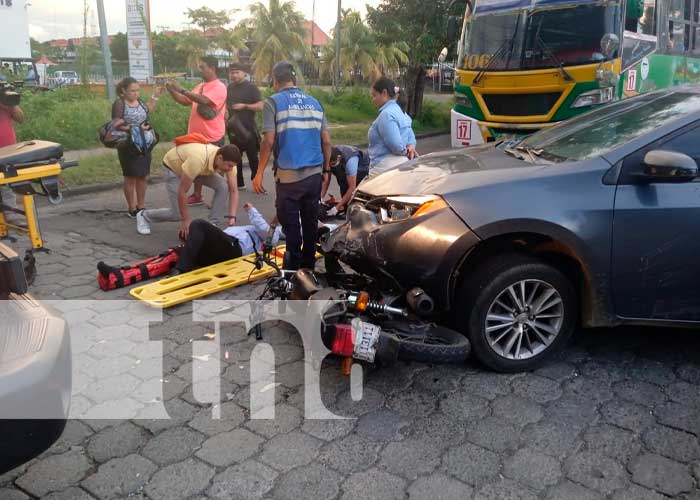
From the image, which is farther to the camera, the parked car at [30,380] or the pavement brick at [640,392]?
the pavement brick at [640,392]

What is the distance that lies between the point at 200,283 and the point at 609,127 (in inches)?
122

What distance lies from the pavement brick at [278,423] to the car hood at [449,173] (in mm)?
1391

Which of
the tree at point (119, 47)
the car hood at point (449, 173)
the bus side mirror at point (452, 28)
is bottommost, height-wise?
the car hood at point (449, 173)

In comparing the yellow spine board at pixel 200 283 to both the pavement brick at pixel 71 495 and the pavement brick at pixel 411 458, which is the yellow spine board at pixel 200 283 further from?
the pavement brick at pixel 411 458

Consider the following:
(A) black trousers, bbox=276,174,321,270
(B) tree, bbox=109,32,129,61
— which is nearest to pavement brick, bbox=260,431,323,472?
(A) black trousers, bbox=276,174,321,270

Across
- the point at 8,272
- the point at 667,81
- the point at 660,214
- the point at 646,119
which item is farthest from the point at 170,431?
the point at 667,81

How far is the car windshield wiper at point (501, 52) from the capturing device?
894 centimetres

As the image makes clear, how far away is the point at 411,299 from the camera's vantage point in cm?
347

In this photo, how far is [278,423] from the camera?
3229 millimetres

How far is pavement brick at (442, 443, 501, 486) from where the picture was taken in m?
2.82

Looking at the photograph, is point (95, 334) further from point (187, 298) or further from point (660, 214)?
point (660, 214)

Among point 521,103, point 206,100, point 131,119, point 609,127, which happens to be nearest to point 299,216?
point 609,127

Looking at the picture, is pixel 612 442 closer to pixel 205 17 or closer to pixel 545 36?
pixel 545 36

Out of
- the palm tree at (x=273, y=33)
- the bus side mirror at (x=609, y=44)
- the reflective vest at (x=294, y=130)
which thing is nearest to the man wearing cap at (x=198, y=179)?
the reflective vest at (x=294, y=130)
